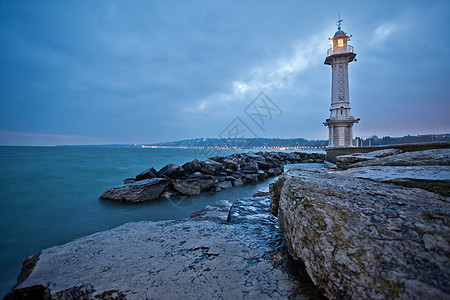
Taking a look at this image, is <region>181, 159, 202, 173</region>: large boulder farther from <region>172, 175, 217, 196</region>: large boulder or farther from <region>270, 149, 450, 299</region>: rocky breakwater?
<region>270, 149, 450, 299</region>: rocky breakwater

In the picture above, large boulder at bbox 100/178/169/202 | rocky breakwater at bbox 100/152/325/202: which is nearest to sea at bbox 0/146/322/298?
large boulder at bbox 100/178/169/202

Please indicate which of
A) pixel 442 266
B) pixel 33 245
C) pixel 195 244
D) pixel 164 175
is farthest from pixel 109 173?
pixel 442 266

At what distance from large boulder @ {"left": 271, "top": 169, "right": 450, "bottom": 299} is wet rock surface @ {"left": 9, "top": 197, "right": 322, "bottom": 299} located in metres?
0.33

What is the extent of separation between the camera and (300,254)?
56.4 inches

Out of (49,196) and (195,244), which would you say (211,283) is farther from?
(49,196)

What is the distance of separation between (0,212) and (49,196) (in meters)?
1.35

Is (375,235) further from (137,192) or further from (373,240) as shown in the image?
(137,192)

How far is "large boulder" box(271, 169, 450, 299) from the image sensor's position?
875mm

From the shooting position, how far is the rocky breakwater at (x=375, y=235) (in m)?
0.88

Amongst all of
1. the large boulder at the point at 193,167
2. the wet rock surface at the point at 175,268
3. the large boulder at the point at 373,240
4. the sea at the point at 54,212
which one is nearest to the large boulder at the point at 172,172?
the large boulder at the point at 193,167

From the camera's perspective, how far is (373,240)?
107 centimetres

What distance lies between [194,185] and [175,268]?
5223 millimetres

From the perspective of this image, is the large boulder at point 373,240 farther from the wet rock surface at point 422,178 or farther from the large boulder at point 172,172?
the large boulder at point 172,172

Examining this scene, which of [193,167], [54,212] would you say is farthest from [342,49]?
[54,212]
